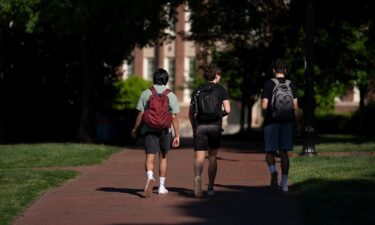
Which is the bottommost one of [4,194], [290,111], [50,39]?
[4,194]

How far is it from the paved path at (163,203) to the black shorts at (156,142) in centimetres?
63

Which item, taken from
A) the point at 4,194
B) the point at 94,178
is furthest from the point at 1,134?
the point at 4,194

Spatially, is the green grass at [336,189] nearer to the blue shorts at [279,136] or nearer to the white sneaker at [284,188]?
the white sneaker at [284,188]

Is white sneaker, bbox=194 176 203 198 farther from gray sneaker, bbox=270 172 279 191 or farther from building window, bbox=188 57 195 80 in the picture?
building window, bbox=188 57 195 80

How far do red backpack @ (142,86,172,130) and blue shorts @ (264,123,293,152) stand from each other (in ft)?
4.54

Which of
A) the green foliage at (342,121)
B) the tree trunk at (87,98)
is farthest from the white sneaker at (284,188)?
the green foliage at (342,121)

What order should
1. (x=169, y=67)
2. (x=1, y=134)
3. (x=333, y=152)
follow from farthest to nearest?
(x=169, y=67), (x=1, y=134), (x=333, y=152)

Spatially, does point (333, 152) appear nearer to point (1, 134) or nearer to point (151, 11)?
point (151, 11)

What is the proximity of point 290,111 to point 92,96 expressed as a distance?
18.0 metres

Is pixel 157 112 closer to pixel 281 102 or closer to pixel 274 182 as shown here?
pixel 281 102

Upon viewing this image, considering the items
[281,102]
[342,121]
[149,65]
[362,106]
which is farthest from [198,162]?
[149,65]

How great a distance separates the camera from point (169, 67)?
6975 cm

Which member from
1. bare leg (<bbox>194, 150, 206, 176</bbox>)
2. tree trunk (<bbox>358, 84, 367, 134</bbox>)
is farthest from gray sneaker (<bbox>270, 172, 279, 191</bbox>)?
tree trunk (<bbox>358, 84, 367, 134</bbox>)

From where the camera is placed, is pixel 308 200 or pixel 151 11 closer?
pixel 308 200
